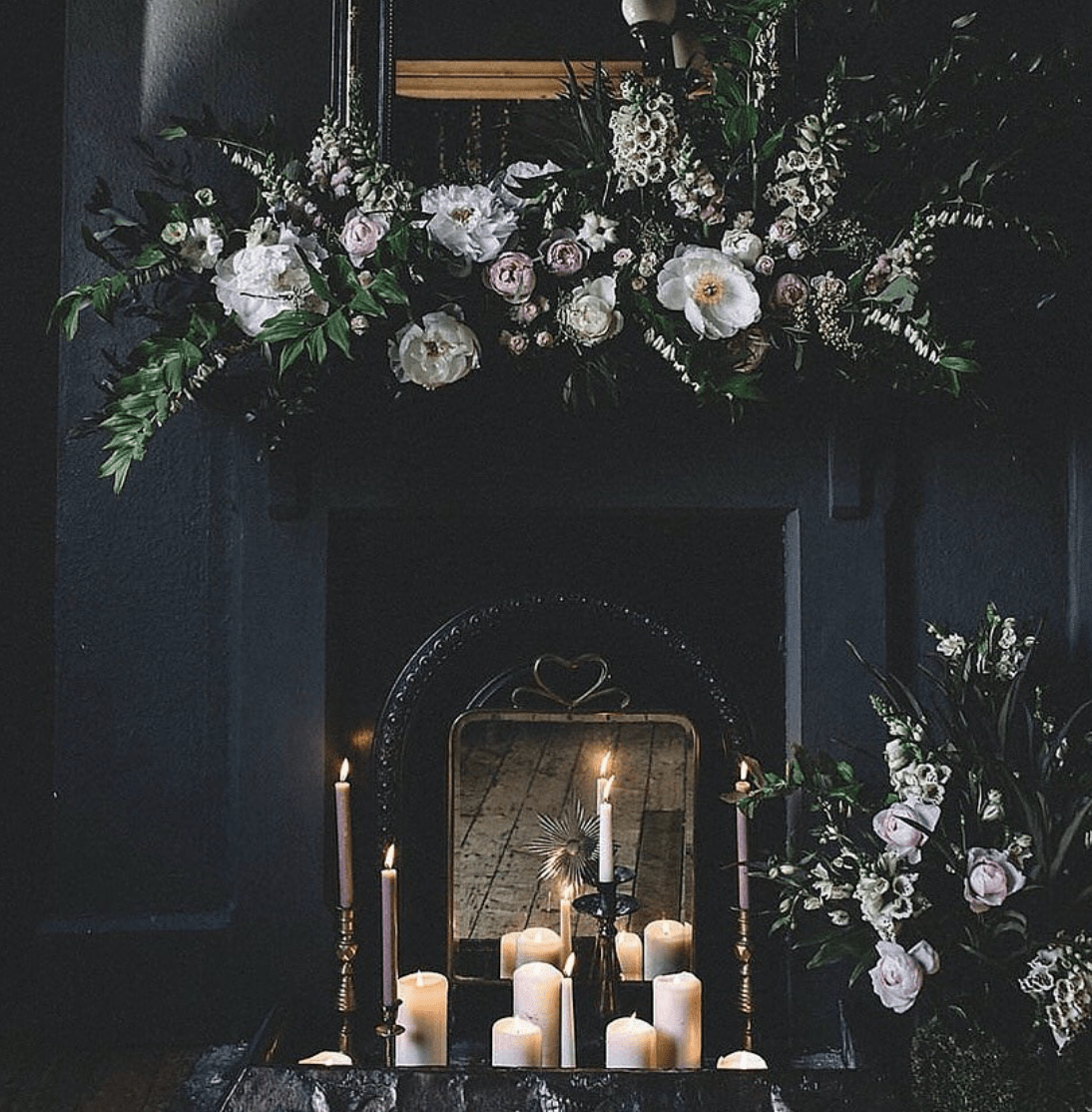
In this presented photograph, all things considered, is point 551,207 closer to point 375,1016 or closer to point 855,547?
point 855,547

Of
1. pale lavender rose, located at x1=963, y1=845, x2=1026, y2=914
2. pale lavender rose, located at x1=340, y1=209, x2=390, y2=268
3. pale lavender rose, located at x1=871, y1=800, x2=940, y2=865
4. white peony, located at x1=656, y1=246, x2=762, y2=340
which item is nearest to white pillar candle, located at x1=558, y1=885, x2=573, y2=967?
pale lavender rose, located at x1=871, y1=800, x2=940, y2=865

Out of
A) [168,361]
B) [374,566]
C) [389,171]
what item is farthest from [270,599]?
[389,171]

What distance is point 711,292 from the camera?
172 cm

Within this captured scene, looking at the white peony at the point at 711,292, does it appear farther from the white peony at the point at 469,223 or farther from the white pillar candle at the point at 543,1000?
the white pillar candle at the point at 543,1000

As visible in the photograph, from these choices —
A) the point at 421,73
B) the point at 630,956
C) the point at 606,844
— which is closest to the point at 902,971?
the point at 606,844

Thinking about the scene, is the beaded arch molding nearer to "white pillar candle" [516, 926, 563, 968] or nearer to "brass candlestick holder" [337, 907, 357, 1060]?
"brass candlestick holder" [337, 907, 357, 1060]

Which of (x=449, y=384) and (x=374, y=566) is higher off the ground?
(x=449, y=384)

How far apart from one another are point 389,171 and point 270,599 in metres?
0.74

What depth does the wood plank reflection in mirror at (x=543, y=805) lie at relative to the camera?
211cm

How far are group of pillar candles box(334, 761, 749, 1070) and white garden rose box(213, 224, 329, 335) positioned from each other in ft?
2.37

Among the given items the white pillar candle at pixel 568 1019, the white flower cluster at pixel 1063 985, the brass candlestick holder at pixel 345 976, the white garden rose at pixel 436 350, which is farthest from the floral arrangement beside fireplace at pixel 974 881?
the white garden rose at pixel 436 350

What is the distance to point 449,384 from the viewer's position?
73.6 inches

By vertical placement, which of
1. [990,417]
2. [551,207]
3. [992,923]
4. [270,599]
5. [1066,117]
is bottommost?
[992,923]

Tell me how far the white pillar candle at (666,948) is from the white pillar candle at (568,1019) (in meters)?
0.27
